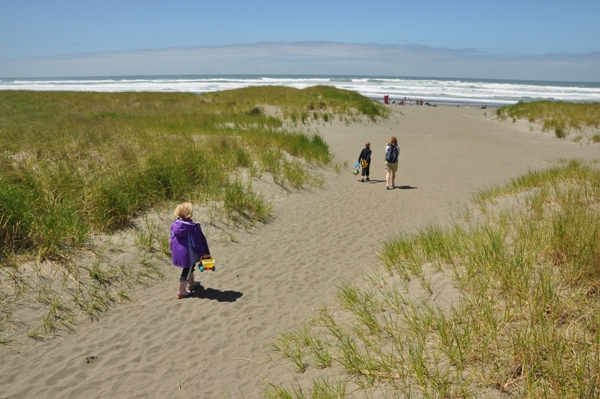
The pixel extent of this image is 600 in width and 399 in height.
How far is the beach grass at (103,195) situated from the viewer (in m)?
5.40

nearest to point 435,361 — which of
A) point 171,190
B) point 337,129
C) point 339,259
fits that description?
point 339,259

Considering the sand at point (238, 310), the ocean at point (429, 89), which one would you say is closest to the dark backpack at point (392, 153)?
the sand at point (238, 310)

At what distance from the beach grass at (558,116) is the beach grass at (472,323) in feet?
71.8

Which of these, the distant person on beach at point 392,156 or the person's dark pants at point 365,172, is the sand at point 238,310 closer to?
the person's dark pants at point 365,172

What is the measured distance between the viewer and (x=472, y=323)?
147 inches

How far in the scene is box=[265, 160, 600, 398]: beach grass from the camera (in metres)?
3.06

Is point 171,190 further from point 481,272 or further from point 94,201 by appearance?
point 481,272

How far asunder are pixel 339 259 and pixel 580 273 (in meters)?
3.98

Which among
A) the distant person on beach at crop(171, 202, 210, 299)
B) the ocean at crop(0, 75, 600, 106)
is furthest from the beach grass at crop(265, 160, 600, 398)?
the ocean at crop(0, 75, 600, 106)

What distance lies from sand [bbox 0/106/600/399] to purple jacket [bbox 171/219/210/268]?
67cm

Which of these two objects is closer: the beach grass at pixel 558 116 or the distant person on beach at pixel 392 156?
the distant person on beach at pixel 392 156

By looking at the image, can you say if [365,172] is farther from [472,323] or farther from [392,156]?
[472,323]

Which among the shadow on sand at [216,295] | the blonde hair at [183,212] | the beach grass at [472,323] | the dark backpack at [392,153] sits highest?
the dark backpack at [392,153]

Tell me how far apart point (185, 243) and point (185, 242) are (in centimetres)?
2
